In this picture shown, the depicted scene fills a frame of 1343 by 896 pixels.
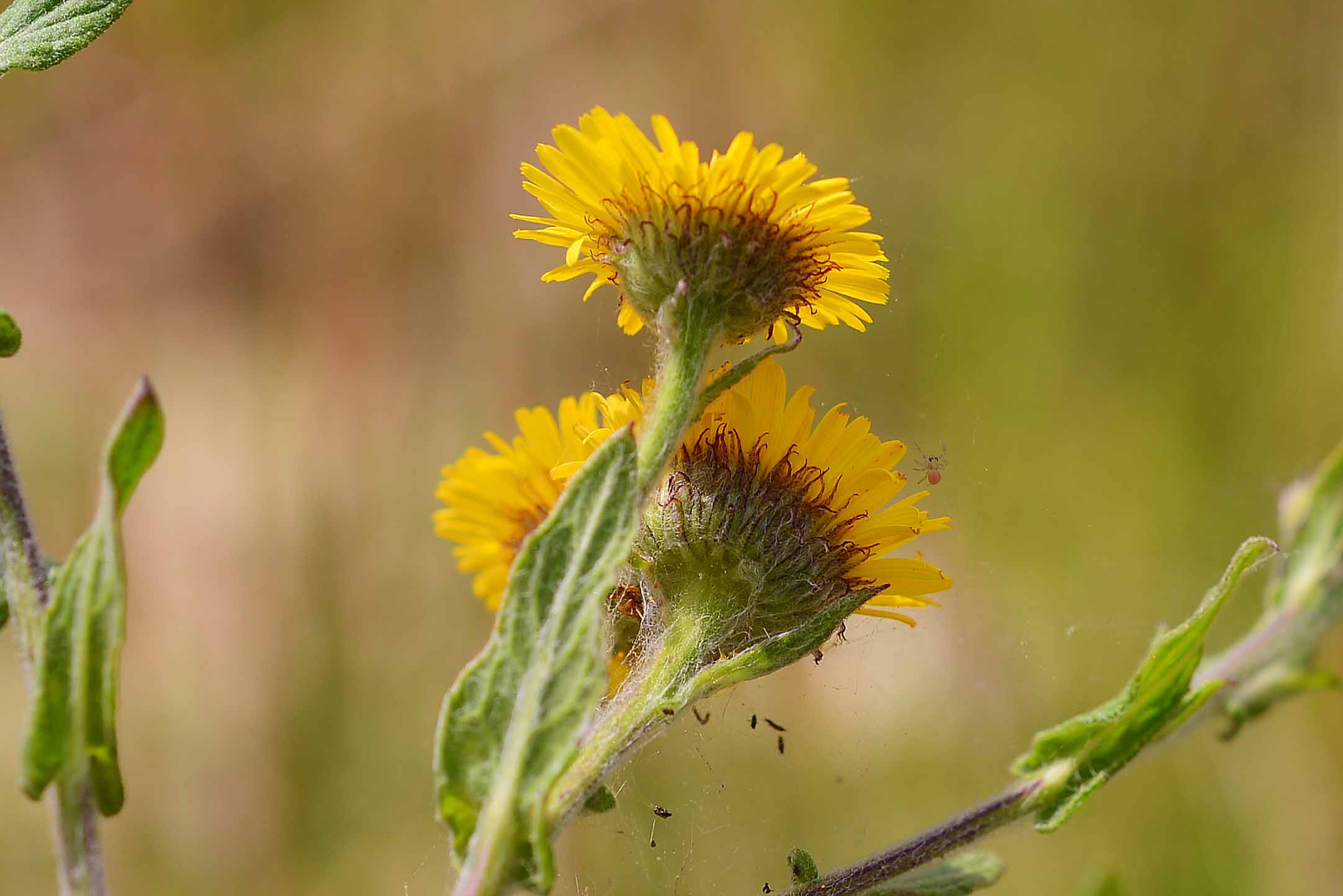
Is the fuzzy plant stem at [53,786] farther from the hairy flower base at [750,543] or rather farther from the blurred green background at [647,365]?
the blurred green background at [647,365]

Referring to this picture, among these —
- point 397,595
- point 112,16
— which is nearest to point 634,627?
point 112,16

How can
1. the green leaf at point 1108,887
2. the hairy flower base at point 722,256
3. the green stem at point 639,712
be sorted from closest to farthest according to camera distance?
the green stem at point 639,712, the hairy flower base at point 722,256, the green leaf at point 1108,887

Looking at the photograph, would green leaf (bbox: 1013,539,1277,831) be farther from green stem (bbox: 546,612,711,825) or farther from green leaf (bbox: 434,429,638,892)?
green leaf (bbox: 434,429,638,892)

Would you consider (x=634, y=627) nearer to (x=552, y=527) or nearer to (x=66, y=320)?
(x=552, y=527)

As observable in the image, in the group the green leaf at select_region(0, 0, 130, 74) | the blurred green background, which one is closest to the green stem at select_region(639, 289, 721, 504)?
the green leaf at select_region(0, 0, 130, 74)

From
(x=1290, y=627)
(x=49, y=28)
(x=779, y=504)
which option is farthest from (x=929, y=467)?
(x=49, y=28)

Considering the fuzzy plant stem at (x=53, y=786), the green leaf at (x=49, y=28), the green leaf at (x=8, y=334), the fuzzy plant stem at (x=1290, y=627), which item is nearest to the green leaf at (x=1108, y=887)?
the fuzzy plant stem at (x=1290, y=627)
